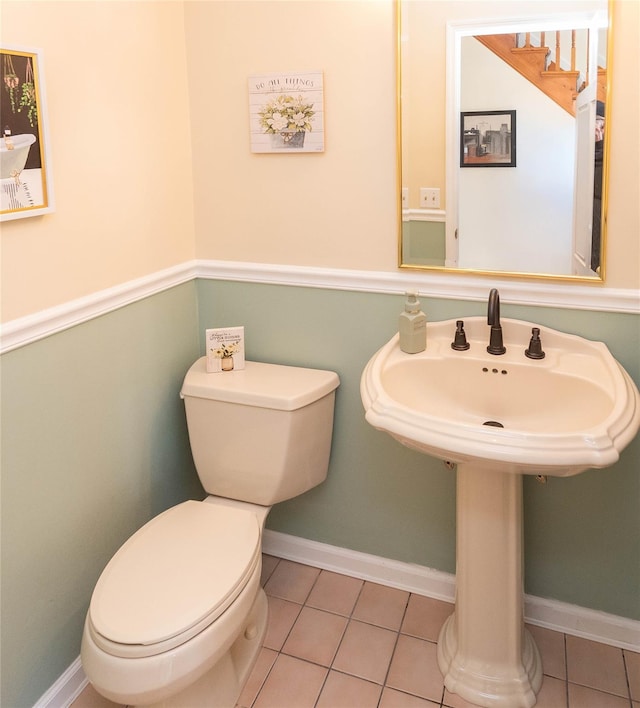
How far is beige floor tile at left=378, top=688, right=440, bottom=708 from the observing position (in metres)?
1.68

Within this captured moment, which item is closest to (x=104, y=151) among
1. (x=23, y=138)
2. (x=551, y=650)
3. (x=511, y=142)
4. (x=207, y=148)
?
(x=23, y=138)

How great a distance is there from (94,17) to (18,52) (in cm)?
28

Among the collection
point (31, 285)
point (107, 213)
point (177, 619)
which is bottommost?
point (177, 619)

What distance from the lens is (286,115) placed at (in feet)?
5.97

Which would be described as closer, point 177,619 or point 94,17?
point 177,619

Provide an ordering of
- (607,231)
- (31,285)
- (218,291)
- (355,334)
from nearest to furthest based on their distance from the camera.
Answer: (31,285) < (607,231) < (355,334) < (218,291)

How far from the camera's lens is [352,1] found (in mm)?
1681

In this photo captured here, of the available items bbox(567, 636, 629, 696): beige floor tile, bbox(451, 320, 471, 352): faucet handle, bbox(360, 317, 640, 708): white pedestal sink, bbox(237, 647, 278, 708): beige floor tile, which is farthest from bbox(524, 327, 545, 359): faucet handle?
bbox(237, 647, 278, 708): beige floor tile

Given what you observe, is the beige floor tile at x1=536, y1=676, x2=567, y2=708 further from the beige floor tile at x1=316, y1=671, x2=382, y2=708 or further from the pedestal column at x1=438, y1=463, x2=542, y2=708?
the beige floor tile at x1=316, y1=671, x2=382, y2=708

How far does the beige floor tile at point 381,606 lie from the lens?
1960 millimetres

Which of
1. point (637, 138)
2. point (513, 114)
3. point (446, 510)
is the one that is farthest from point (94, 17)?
point (446, 510)

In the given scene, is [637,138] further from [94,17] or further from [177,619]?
[177,619]

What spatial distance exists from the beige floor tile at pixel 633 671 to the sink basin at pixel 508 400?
0.75 m

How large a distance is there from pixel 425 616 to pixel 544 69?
152cm
